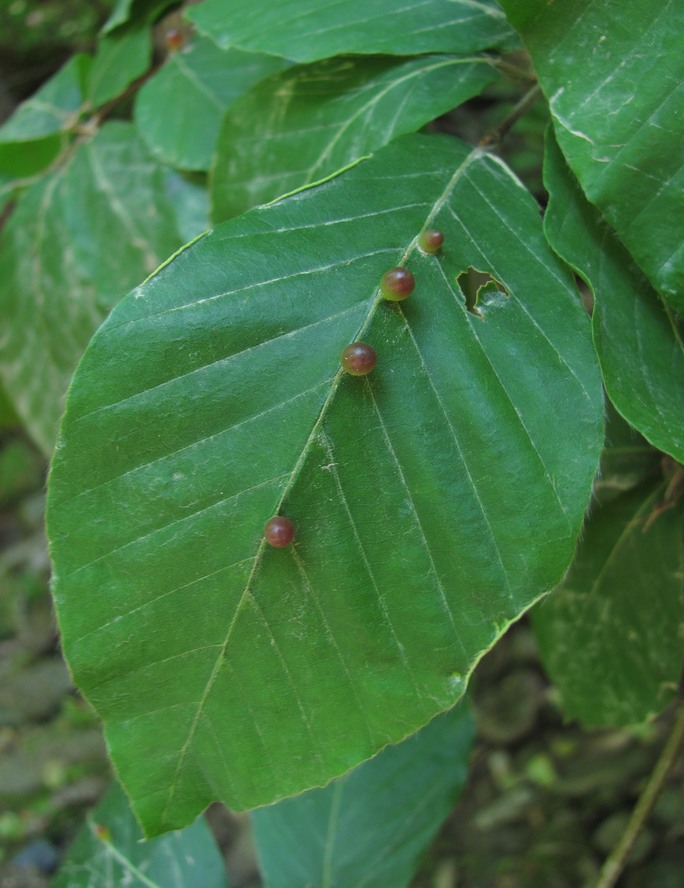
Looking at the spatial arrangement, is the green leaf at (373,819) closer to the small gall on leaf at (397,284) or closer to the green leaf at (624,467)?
the green leaf at (624,467)

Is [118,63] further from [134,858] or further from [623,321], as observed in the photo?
[134,858]

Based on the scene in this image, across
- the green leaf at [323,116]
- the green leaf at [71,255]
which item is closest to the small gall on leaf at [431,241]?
the green leaf at [323,116]

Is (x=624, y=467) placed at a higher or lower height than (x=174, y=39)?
lower

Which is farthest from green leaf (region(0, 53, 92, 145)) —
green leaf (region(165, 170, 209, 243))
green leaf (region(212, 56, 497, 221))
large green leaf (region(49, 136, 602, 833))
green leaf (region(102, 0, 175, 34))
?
large green leaf (region(49, 136, 602, 833))

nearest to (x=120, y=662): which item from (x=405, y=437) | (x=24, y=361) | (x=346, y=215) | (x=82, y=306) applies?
(x=405, y=437)

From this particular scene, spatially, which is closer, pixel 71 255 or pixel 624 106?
pixel 624 106

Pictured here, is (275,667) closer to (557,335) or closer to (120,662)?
(120,662)

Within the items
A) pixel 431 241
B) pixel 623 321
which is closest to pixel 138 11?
pixel 431 241
